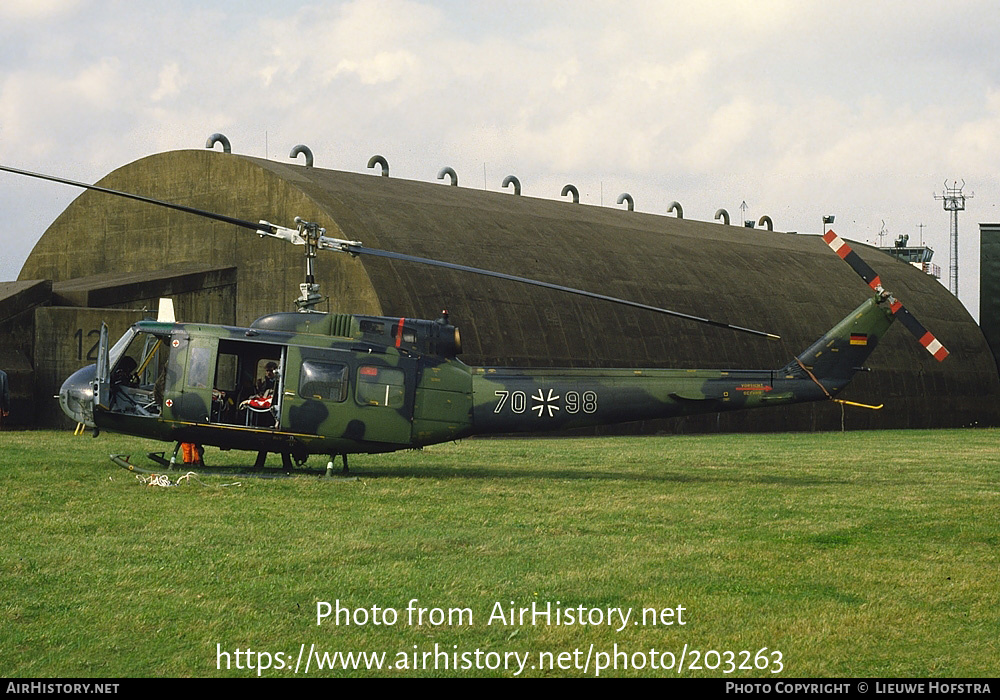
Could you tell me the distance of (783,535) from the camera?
44.4 feet

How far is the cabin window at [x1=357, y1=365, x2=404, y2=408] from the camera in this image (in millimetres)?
18422

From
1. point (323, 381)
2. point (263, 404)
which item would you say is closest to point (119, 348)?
point (263, 404)

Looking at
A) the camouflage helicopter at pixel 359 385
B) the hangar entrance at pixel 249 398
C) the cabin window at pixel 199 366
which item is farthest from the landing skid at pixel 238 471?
the cabin window at pixel 199 366

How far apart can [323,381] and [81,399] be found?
396cm

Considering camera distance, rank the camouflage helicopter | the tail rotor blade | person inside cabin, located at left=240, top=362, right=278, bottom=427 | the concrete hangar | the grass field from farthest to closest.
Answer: the concrete hangar → person inside cabin, located at left=240, top=362, right=278, bottom=427 → the camouflage helicopter → the tail rotor blade → the grass field

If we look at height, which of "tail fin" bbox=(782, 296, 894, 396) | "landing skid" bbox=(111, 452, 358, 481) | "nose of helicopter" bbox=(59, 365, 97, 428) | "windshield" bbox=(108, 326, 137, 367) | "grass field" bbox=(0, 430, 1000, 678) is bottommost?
"grass field" bbox=(0, 430, 1000, 678)

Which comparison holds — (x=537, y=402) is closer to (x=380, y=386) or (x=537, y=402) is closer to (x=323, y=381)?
(x=380, y=386)

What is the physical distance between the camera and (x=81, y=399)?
1797 centimetres

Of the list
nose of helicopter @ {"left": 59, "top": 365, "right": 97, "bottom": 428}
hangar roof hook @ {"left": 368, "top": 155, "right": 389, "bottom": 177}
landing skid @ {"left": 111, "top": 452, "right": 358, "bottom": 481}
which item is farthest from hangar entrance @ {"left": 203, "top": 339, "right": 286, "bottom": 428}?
hangar roof hook @ {"left": 368, "top": 155, "right": 389, "bottom": 177}

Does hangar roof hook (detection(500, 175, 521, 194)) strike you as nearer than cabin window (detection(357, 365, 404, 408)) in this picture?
No

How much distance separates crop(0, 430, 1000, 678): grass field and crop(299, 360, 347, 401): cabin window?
4.62 ft

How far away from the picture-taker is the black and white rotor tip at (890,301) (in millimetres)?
17859

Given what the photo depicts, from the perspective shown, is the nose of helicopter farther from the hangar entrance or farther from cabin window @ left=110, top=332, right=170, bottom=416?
the hangar entrance
